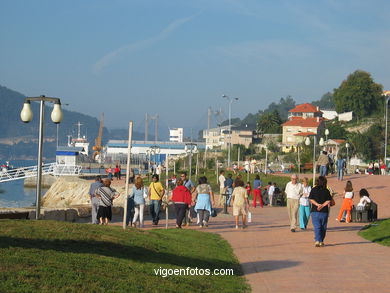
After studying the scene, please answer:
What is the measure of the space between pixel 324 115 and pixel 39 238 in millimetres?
134966

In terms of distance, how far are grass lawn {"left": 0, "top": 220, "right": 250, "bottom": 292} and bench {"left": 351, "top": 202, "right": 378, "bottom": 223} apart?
9.10m

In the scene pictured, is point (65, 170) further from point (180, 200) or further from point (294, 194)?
point (294, 194)

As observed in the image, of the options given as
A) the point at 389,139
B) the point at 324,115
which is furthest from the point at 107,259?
the point at 324,115

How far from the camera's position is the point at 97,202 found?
18859mm

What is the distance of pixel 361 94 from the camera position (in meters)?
116

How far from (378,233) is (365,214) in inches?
186

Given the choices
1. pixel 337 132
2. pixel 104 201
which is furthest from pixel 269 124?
pixel 104 201

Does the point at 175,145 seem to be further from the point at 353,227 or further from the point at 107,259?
the point at 107,259

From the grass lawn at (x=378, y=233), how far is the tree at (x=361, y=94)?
97.6m

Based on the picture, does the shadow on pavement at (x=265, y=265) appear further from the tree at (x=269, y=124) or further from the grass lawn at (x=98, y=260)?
the tree at (x=269, y=124)

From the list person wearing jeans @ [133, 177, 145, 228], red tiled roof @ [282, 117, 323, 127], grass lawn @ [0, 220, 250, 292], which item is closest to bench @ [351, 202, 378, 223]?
person wearing jeans @ [133, 177, 145, 228]

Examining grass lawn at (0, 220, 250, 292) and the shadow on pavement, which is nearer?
grass lawn at (0, 220, 250, 292)

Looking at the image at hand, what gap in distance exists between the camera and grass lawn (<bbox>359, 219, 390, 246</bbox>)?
54.9 ft

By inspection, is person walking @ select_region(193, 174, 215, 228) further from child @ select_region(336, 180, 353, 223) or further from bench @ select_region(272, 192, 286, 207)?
bench @ select_region(272, 192, 286, 207)
